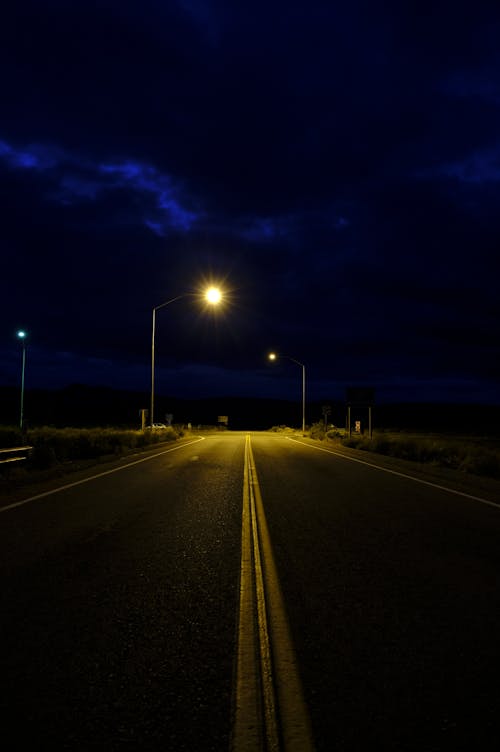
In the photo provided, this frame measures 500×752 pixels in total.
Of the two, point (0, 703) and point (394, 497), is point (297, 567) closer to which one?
point (0, 703)

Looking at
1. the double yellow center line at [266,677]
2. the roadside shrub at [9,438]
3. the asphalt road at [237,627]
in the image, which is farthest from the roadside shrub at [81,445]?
the double yellow center line at [266,677]

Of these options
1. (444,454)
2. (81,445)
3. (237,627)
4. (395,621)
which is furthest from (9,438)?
(395,621)

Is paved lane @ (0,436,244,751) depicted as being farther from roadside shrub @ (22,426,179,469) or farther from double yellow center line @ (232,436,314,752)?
roadside shrub @ (22,426,179,469)

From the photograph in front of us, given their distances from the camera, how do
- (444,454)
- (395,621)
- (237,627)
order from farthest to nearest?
(444,454), (395,621), (237,627)

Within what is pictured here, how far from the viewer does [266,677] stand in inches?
170

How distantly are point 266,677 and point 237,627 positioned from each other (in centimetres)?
107

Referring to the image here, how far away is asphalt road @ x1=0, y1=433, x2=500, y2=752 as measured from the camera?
3.64 meters

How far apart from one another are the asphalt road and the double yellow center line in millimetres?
21

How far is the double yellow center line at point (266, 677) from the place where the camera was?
11.5 ft

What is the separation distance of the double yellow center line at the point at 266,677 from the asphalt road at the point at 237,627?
2cm

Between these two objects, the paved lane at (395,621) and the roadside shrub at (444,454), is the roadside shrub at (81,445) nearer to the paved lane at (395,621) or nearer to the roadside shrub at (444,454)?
the paved lane at (395,621)

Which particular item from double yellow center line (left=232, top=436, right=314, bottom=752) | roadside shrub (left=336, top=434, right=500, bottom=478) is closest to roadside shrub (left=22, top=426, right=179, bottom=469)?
roadside shrub (left=336, top=434, right=500, bottom=478)

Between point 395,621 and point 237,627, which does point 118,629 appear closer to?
point 237,627

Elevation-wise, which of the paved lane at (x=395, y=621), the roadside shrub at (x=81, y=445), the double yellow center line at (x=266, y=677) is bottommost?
the double yellow center line at (x=266, y=677)
